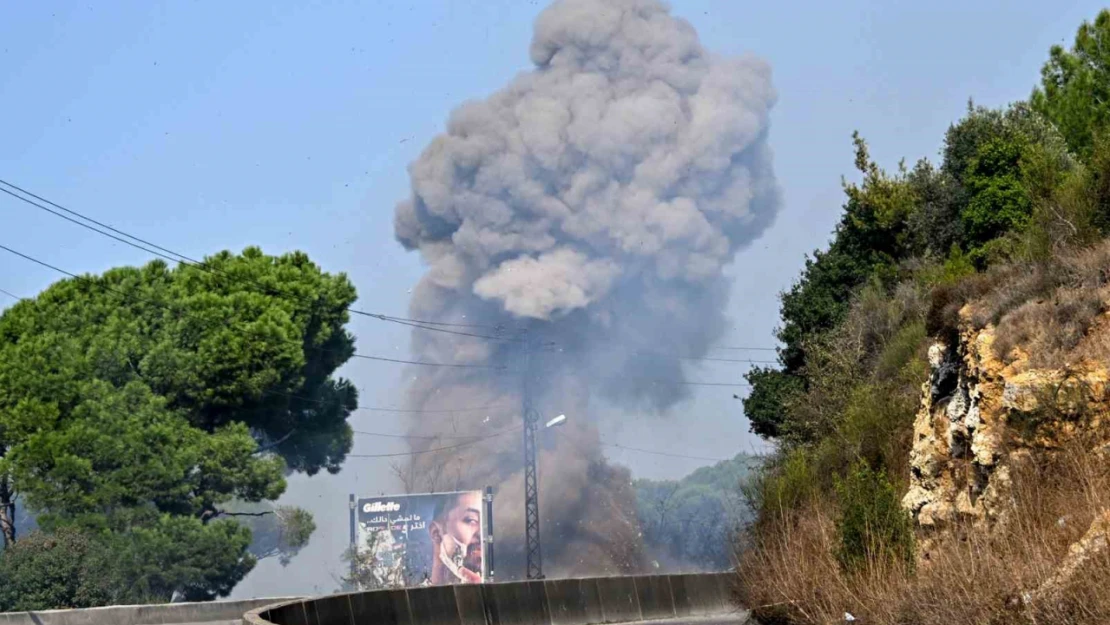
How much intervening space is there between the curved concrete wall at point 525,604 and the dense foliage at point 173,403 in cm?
2666

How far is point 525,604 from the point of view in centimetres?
2405

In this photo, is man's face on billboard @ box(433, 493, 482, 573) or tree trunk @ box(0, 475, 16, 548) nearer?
tree trunk @ box(0, 475, 16, 548)

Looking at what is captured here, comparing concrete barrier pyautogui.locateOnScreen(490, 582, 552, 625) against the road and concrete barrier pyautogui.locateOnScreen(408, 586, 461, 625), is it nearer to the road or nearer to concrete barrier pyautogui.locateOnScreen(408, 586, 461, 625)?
concrete barrier pyautogui.locateOnScreen(408, 586, 461, 625)


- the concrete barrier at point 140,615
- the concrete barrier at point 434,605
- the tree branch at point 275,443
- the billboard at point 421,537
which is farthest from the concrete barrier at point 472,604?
the tree branch at point 275,443

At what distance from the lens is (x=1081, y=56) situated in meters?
47.6

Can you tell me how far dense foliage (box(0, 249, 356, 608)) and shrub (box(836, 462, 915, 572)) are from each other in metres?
39.6

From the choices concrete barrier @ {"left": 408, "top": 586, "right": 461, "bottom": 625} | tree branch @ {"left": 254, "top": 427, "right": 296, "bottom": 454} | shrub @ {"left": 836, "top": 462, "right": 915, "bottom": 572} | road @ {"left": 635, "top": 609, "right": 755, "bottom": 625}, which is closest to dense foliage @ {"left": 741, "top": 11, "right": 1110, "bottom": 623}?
shrub @ {"left": 836, "top": 462, "right": 915, "bottom": 572}

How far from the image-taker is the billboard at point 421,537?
6245 cm

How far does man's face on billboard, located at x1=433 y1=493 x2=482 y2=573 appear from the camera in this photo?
62625mm

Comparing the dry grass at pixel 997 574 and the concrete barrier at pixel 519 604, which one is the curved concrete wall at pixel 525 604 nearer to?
the concrete barrier at pixel 519 604

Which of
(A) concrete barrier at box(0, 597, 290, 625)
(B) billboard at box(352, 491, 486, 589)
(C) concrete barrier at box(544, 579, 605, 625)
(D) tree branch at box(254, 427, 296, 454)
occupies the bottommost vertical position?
(C) concrete barrier at box(544, 579, 605, 625)

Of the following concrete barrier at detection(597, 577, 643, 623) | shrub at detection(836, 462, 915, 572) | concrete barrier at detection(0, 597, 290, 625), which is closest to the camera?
shrub at detection(836, 462, 915, 572)

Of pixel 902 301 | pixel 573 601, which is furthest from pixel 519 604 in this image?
pixel 902 301

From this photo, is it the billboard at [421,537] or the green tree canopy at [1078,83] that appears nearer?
the green tree canopy at [1078,83]
